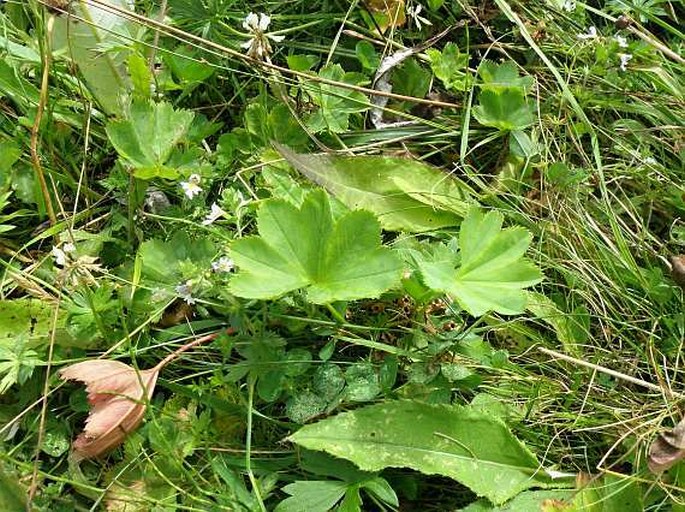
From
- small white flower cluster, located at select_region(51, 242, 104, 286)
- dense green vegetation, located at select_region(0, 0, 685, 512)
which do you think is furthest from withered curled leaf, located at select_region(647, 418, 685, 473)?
small white flower cluster, located at select_region(51, 242, 104, 286)

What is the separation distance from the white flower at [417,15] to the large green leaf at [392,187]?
1.23 feet

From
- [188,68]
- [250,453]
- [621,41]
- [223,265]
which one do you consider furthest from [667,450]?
[188,68]

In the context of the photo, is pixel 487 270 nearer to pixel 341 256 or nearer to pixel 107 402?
pixel 341 256

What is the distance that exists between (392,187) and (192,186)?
43 cm

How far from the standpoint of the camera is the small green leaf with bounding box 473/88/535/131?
1.76m

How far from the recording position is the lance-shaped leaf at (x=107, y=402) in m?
1.38

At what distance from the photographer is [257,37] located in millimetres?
1639

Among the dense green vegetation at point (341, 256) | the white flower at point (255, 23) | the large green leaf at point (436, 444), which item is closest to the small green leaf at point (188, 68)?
the dense green vegetation at point (341, 256)

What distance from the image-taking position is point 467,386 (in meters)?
1.44

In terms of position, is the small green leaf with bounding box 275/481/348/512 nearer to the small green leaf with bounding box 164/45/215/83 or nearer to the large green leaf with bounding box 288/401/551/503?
the large green leaf with bounding box 288/401/551/503

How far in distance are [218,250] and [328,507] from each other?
527 mm

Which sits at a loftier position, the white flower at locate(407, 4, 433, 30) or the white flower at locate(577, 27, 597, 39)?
the white flower at locate(407, 4, 433, 30)

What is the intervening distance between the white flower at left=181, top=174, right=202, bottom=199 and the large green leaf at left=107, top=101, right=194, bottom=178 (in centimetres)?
3

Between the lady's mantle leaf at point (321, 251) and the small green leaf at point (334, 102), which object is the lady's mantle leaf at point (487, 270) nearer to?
the lady's mantle leaf at point (321, 251)
